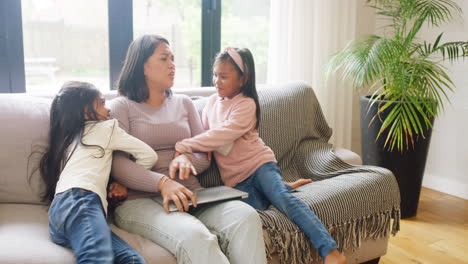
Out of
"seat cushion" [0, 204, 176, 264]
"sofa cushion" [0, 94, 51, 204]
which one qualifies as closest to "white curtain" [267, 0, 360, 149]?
"sofa cushion" [0, 94, 51, 204]

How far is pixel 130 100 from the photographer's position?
1976 millimetres

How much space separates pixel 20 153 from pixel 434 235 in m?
2.05

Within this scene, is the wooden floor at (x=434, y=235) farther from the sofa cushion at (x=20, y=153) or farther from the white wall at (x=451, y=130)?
the sofa cushion at (x=20, y=153)

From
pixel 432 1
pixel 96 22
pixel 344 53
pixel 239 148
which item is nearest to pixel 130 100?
pixel 239 148

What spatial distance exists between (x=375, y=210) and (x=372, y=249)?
19cm

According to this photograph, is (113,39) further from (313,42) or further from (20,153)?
(313,42)

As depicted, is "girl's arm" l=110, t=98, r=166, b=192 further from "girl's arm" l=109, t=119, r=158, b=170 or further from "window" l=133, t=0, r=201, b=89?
"window" l=133, t=0, r=201, b=89

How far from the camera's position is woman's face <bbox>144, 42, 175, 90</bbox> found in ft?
6.47

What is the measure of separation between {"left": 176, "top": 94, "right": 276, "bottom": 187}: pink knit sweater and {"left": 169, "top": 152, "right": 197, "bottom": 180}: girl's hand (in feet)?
0.35

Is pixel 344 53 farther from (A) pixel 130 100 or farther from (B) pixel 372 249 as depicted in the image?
(A) pixel 130 100

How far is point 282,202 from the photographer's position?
189 cm

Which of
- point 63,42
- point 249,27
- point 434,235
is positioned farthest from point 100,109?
point 434,235

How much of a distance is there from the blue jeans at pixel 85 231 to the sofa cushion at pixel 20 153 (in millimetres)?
297

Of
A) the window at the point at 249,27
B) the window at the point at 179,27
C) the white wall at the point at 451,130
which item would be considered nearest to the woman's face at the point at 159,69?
the window at the point at 179,27
